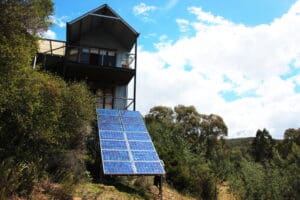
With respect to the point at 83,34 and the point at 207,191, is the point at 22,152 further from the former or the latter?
the point at 83,34

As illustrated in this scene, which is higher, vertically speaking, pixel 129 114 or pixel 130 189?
pixel 129 114

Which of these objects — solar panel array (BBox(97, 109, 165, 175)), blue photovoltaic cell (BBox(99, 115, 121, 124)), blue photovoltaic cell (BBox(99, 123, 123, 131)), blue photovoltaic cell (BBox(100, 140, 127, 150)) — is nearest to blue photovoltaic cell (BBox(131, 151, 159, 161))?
solar panel array (BBox(97, 109, 165, 175))

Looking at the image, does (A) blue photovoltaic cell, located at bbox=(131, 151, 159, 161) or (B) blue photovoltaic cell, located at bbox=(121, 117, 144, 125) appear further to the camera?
(B) blue photovoltaic cell, located at bbox=(121, 117, 144, 125)

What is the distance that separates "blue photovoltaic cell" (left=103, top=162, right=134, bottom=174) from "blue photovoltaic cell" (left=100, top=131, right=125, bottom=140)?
259 centimetres

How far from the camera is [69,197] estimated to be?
11242mm

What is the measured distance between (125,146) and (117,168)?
224 cm

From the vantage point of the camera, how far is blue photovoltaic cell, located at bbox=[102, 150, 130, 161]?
53.5 feet

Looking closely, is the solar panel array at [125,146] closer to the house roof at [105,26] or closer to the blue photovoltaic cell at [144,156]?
the blue photovoltaic cell at [144,156]

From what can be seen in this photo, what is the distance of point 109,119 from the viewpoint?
68.3 feet

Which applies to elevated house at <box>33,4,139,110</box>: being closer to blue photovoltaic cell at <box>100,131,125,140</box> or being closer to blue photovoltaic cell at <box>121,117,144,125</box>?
blue photovoltaic cell at <box>121,117,144,125</box>

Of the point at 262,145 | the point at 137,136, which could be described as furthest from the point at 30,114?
the point at 262,145

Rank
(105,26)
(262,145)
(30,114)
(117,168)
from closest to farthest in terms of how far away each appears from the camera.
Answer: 1. (30,114)
2. (117,168)
3. (105,26)
4. (262,145)

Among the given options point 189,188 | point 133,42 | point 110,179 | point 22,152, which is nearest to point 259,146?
point 133,42

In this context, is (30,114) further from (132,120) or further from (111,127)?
(132,120)
